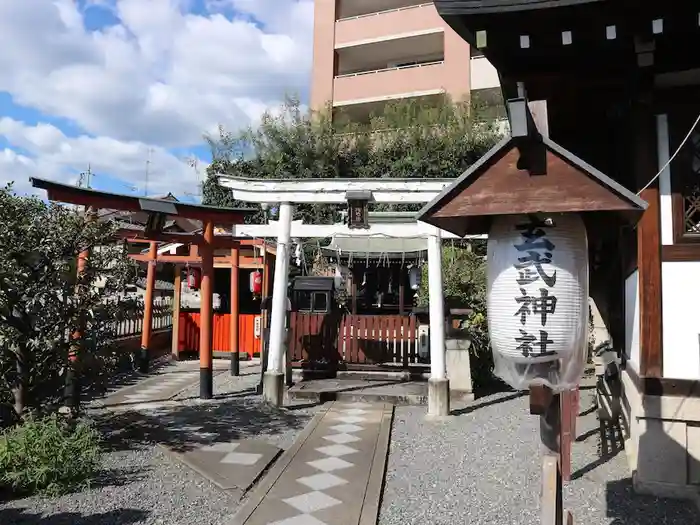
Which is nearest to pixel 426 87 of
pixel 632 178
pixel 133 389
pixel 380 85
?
pixel 380 85

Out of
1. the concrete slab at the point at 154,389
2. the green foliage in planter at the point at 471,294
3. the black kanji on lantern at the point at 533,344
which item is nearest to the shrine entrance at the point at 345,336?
the green foliage in planter at the point at 471,294

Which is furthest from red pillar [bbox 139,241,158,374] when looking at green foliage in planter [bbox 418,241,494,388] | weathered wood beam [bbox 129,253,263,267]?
green foliage in planter [bbox 418,241,494,388]

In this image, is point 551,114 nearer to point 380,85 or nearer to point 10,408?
point 10,408

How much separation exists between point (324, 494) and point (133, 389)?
22.4 feet

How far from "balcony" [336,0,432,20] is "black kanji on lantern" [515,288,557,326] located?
78.3 feet

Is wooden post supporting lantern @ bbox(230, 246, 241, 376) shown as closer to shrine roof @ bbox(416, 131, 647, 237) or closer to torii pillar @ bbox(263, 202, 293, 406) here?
torii pillar @ bbox(263, 202, 293, 406)

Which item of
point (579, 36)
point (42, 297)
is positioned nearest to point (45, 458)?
point (42, 297)

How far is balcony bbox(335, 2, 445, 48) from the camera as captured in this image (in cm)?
2267

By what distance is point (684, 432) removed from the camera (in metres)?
4.57

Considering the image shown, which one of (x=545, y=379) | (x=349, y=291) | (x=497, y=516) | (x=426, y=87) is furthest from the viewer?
(x=426, y=87)

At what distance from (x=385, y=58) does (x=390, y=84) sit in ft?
9.67

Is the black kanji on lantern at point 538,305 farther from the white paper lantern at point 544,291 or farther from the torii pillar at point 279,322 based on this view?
the torii pillar at point 279,322

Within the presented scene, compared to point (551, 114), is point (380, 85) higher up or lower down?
higher up

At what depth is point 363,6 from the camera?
24.7 m
